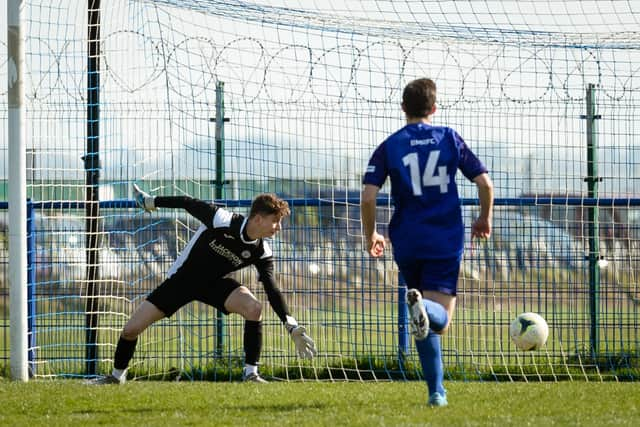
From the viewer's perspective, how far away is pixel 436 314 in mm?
6215

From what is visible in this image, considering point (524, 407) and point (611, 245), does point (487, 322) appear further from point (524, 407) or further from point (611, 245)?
point (524, 407)

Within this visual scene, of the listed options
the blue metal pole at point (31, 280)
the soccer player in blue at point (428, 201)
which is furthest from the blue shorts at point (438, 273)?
the blue metal pole at point (31, 280)

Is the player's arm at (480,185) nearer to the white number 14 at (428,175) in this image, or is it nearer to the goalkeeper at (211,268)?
the white number 14 at (428,175)

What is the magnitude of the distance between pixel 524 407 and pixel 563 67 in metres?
3.96

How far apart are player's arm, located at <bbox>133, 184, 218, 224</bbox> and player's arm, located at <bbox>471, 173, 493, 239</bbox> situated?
8.74ft

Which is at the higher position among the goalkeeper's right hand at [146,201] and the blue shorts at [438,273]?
the goalkeeper's right hand at [146,201]

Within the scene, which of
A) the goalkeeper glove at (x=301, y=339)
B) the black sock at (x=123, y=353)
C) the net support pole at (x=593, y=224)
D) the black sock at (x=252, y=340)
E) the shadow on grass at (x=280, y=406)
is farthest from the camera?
the net support pole at (x=593, y=224)

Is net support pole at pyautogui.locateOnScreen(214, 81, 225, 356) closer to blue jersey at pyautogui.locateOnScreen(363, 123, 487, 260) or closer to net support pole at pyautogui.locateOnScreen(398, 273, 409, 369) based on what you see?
net support pole at pyautogui.locateOnScreen(398, 273, 409, 369)

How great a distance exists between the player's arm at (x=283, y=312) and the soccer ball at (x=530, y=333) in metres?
1.55

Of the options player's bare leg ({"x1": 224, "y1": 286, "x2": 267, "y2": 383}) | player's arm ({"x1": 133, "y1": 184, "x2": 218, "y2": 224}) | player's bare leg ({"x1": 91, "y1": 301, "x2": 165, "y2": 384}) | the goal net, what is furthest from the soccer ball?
player's bare leg ({"x1": 91, "y1": 301, "x2": 165, "y2": 384})

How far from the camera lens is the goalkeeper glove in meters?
7.89

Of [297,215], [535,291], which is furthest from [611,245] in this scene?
[297,215]

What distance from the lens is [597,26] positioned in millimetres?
10070

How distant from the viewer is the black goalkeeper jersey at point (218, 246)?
27.3 ft
